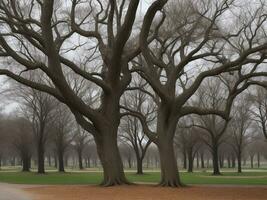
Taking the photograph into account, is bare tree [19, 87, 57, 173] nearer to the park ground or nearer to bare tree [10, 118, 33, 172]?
bare tree [10, 118, 33, 172]

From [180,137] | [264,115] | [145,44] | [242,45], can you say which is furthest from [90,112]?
[180,137]

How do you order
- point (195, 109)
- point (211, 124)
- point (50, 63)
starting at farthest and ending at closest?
1. point (211, 124)
2. point (195, 109)
3. point (50, 63)

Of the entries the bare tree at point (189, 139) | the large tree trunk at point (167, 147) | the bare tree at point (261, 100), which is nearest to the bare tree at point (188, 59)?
the large tree trunk at point (167, 147)

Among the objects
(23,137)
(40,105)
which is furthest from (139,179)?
(23,137)

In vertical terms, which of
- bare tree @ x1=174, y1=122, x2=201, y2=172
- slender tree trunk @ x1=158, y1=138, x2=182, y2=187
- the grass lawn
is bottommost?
the grass lawn

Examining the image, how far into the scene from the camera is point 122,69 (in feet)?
100

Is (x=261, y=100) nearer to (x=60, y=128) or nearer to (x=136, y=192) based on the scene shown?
(x=60, y=128)

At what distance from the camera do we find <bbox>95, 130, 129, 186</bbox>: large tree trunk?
91.8 feet

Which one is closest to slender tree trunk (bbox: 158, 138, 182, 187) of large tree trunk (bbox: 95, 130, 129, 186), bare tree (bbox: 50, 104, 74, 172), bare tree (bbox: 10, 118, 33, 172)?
large tree trunk (bbox: 95, 130, 129, 186)

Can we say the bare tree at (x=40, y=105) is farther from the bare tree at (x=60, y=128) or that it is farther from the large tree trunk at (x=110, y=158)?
the large tree trunk at (x=110, y=158)

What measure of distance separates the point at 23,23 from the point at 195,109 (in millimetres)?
11051

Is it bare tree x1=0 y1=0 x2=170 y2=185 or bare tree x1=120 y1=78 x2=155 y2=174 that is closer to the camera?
bare tree x1=0 y1=0 x2=170 y2=185

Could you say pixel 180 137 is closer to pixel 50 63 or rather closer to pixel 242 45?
pixel 242 45

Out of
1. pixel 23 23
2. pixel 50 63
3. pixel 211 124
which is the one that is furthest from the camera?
pixel 211 124
